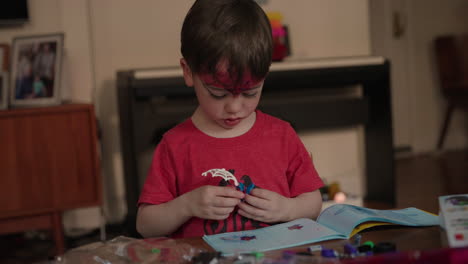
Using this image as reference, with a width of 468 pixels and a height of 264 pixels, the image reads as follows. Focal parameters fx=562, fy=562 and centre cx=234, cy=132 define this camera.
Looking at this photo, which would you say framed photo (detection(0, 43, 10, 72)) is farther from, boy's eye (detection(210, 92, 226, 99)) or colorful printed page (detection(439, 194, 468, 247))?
colorful printed page (detection(439, 194, 468, 247))

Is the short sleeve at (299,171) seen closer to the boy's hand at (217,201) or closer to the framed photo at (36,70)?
the boy's hand at (217,201)

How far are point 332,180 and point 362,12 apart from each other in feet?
3.46

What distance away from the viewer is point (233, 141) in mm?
1062

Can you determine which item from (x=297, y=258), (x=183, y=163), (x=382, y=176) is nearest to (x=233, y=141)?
(x=183, y=163)

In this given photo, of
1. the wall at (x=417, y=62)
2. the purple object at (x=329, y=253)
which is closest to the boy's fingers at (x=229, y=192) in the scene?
the purple object at (x=329, y=253)

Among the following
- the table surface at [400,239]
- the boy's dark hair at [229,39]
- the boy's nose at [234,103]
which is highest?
the boy's dark hair at [229,39]

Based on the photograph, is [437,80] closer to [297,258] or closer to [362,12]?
[362,12]

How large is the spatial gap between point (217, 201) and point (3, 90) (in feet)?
6.74

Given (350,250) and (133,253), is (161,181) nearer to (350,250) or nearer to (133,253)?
(133,253)

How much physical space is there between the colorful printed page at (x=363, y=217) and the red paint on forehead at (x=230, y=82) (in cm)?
26

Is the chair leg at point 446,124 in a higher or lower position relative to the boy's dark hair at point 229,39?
lower

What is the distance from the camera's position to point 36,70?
107 inches

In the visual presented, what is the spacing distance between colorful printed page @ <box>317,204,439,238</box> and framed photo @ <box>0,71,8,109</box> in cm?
204

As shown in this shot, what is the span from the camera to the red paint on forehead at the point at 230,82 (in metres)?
0.91
